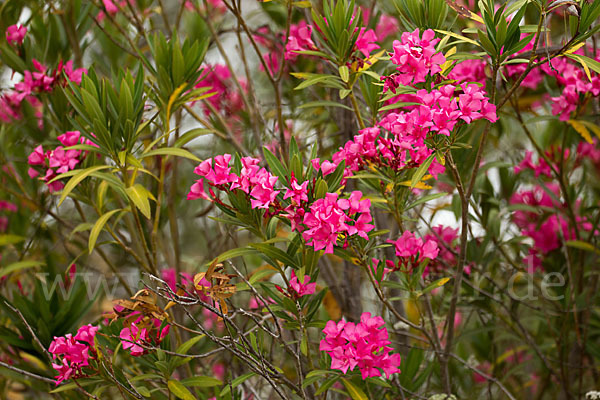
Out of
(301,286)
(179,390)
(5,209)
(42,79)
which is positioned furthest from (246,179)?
(5,209)

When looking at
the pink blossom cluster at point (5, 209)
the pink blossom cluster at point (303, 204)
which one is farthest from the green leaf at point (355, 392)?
the pink blossom cluster at point (5, 209)

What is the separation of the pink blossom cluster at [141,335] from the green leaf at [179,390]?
9cm

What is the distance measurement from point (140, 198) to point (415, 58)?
1.95 ft

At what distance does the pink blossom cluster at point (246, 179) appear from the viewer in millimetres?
1047

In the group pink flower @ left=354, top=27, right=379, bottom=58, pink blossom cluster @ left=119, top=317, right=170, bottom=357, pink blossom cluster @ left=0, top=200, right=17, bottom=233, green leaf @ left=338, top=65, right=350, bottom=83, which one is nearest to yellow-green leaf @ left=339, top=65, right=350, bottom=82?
green leaf @ left=338, top=65, right=350, bottom=83

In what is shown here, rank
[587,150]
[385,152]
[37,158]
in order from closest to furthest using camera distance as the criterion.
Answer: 1. [385,152]
2. [37,158]
3. [587,150]

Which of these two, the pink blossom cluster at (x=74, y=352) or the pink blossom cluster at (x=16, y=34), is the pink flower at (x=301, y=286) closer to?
the pink blossom cluster at (x=74, y=352)

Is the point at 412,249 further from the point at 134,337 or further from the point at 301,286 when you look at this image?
the point at 134,337

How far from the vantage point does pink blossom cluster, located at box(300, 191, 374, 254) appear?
1.01 m

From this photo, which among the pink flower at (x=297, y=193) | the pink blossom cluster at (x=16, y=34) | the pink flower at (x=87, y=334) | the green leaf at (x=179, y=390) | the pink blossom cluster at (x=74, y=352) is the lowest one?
the green leaf at (x=179, y=390)

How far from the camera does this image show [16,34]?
1624 millimetres

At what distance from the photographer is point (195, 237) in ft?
11.3

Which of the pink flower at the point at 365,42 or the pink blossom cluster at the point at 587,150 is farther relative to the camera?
the pink blossom cluster at the point at 587,150

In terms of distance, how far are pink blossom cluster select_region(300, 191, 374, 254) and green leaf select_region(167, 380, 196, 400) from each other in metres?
0.43
